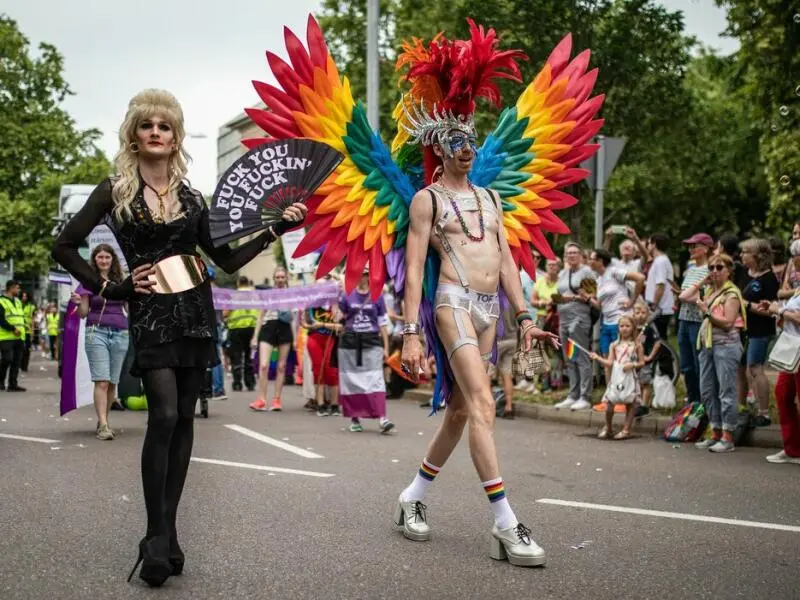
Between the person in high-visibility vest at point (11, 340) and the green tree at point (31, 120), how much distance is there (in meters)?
28.1

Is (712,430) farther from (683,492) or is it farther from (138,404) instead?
(138,404)

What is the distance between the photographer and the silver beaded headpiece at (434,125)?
5746mm

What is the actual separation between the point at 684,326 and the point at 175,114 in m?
7.52

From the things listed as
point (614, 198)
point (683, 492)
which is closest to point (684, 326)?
point (683, 492)

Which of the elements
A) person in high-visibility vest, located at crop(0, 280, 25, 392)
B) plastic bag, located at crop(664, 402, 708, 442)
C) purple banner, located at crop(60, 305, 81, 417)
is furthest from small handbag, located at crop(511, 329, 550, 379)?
person in high-visibility vest, located at crop(0, 280, 25, 392)

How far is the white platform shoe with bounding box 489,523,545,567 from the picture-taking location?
5.10m

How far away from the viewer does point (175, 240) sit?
4902 millimetres

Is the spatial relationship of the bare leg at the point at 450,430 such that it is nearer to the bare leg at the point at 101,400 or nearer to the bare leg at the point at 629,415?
the bare leg at the point at 101,400

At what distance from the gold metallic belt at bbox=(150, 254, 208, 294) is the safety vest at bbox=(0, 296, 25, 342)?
14692 millimetres

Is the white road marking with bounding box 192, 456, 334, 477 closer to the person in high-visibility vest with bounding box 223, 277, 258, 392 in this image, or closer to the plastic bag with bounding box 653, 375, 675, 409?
the plastic bag with bounding box 653, 375, 675, 409

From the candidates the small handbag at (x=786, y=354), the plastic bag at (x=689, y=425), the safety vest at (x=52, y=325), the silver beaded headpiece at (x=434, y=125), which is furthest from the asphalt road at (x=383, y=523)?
the safety vest at (x=52, y=325)

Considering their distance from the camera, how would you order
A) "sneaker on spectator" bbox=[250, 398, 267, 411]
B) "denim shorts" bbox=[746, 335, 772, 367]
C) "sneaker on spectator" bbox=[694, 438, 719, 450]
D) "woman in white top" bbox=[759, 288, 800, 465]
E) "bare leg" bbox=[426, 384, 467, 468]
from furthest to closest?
"sneaker on spectator" bbox=[250, 398, 267, 411] → "denim shorts" bbox=[746, 335, 772, 367] → "sneaker on spectator" bbox=[694, 438, 719, 450] → "woman in white top" bbox=[759, 288, 800, 465] → "bare leg" bbox=[426, 384, 467, 468]

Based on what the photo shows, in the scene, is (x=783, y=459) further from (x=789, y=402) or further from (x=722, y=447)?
(x=722, y=447)

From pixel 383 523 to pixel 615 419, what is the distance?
22.2 feet
